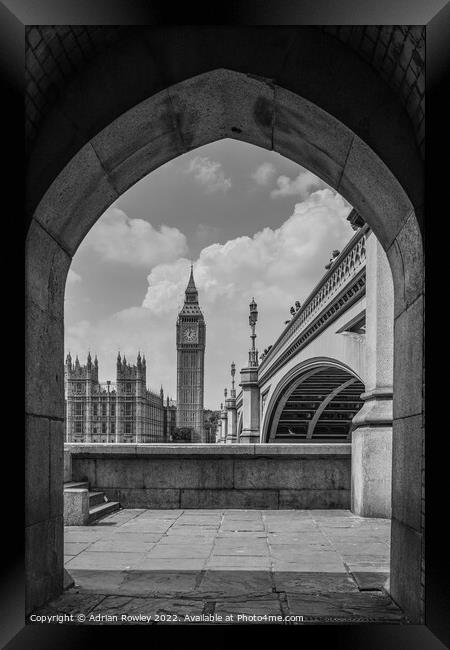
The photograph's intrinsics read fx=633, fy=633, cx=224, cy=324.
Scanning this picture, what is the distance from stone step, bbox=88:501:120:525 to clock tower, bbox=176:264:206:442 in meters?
124

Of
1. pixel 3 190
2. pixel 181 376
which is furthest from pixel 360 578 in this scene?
pixel 181 376

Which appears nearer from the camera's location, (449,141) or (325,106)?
(449,141)

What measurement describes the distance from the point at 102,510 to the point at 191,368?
131m

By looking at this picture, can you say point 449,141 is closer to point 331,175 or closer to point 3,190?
point 331,175

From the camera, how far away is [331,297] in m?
17.6

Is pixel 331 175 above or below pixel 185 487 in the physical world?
above

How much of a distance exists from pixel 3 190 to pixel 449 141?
239 centimetres

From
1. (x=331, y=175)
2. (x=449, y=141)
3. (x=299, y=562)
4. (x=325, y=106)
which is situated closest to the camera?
(x=449, y=141)

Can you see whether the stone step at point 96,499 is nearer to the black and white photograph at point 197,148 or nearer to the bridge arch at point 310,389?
the black and white photograph at point 197,148

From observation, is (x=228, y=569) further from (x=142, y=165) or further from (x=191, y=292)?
(x=191, y=292)

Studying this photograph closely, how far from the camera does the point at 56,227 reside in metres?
4.30

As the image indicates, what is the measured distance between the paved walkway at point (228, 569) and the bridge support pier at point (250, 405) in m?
31.6

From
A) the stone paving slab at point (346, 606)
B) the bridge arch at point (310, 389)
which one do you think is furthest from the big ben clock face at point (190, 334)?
the stone paving slab at point (346, 606)
